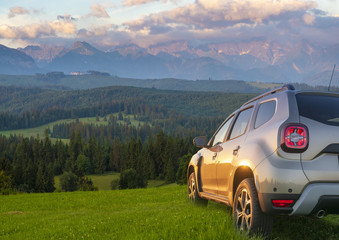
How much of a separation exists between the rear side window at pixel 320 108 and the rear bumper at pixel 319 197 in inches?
40.3

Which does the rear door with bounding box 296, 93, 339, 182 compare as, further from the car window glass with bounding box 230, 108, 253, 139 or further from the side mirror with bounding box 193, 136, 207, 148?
the side mirror with bounding box 193, 136, 207, 148

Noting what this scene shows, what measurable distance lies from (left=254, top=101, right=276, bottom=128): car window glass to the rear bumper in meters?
1.49

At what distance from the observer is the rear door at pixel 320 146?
18.8ft

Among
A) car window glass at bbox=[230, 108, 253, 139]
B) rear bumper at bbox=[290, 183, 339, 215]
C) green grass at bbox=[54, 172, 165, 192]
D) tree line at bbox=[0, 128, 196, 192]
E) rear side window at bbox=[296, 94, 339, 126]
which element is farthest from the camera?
green grass at bbox=[54, 172, 165, 192]

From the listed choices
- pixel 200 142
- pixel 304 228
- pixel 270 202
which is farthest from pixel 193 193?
pixel 270 202

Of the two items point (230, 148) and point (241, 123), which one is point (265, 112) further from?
point (241, 123)

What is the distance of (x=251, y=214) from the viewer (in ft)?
20.7

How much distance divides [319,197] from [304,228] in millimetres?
2250

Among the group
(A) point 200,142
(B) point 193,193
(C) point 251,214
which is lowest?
(B) point 193,193

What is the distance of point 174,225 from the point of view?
7.67m

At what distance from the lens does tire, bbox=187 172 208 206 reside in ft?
35.1

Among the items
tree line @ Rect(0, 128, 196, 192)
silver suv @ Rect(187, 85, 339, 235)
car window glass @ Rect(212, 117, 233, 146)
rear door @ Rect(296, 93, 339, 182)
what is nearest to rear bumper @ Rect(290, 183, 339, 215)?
silver suv @ Rect(187, 85, 339, 235)

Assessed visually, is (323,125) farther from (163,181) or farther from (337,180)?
(163,181)

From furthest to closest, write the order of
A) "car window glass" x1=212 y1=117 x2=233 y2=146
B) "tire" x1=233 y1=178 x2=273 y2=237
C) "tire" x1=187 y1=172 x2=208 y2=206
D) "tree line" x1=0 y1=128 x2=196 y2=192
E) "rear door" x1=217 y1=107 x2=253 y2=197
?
"tree line" x1=0 y1=128 x2=196 y2=192 < "tire" x1=187 y1=172 x2=208 y2=206 < "car window glass" x1=212 y1=117 x2=233 y2=146 < "rear door" x1=217 y1=107 x2=253 y2=197 < "tire" x1=233 y1=178 x2=273 y2=237
